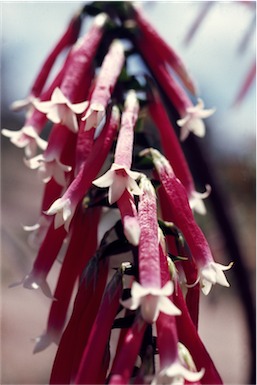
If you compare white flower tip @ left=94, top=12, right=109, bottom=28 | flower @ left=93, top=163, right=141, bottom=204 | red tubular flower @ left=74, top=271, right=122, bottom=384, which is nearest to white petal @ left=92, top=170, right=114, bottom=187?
flower @ left=93, top=163, right=141, bottom=204

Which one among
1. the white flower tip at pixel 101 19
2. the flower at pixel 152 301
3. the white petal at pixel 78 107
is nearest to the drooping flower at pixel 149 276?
the flower at pixel 152 301

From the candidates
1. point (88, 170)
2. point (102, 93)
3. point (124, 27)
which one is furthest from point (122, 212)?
point (124, 27)

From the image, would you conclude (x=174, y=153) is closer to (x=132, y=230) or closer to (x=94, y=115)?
(x=94, y=115)

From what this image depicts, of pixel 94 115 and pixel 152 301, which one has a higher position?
pixel 94 115

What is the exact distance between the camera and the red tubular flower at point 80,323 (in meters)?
0.96

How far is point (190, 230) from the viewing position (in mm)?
972

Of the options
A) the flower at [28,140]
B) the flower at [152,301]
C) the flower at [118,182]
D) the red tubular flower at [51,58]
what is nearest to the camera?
the flower at [152,301]

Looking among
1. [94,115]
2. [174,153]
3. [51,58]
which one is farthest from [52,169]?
[51,58]

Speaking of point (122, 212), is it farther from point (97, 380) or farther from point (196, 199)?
point (196, 199)

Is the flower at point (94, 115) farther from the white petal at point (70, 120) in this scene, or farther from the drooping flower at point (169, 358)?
the drooping flower at point (169, 358)

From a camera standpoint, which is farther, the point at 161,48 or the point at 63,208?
the point at 161,48

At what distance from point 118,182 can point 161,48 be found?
1.56 ft

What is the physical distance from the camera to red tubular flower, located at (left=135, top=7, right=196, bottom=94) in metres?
1.24

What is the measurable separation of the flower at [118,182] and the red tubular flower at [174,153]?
294mm
